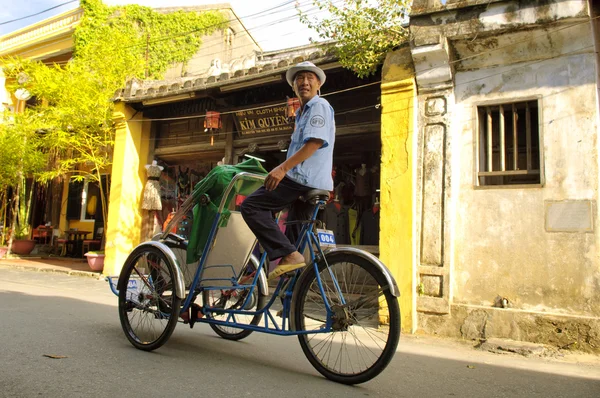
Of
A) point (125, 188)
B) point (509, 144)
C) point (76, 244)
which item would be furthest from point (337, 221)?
point (76, 244)

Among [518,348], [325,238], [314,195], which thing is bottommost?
[518,348]

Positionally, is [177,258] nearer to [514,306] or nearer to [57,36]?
[514,306]

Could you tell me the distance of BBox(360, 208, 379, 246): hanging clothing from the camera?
28.2ft

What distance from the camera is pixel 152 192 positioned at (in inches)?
425

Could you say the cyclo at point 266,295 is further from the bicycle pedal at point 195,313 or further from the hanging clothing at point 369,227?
the hanging clothing at point 369,227

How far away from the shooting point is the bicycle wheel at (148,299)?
326cm

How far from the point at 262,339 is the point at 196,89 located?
6820 mm

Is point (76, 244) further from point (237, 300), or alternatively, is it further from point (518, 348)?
point (518, 348)

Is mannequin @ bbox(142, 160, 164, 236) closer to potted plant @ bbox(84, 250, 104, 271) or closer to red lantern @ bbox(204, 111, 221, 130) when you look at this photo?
potted plant @ bbox(84, 250, 104, 271)

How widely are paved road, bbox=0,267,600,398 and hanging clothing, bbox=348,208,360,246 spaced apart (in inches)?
159

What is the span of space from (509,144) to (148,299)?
16.8ft

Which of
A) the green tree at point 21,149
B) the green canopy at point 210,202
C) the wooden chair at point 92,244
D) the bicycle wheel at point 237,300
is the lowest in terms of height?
the bicycle wheel at point 237,300

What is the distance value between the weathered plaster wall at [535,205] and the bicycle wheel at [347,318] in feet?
11.2

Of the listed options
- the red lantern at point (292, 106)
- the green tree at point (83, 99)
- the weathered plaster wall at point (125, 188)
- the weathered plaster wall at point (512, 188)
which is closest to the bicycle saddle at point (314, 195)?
the weathered plaster wall at point (512, 188)
